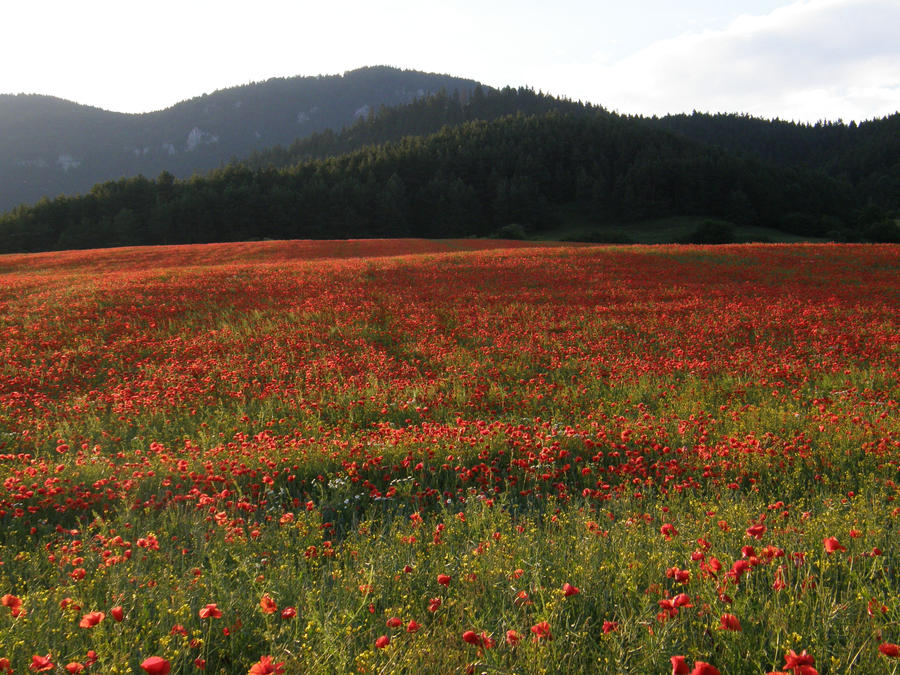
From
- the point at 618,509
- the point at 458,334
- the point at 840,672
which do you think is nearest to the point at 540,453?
the point at 618,509

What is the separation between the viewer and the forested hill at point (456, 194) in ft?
235

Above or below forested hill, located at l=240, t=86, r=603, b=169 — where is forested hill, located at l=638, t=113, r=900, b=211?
below

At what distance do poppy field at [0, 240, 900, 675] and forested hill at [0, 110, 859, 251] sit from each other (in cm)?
6199

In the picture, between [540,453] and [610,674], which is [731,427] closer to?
[540,453]

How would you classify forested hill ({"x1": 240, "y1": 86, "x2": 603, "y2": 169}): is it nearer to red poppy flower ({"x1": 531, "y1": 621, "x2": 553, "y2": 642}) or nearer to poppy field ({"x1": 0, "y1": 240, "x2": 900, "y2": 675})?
poppy field ({"x1": 0, "y1": 240, "x2": 900, "y2": 675})

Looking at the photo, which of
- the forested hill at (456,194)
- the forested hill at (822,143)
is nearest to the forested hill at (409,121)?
the forested hill at (822,143)

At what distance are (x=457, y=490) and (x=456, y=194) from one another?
80659 millimetres

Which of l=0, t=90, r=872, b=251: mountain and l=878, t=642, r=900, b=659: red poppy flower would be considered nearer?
l=878, t=642, r=900, b=659: red poppy flower

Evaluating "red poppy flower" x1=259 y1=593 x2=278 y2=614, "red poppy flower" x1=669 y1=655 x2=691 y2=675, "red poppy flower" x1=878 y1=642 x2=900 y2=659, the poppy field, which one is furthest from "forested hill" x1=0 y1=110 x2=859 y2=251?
"red poppy flower" x1=878 y1=642 x2=900 y2=659

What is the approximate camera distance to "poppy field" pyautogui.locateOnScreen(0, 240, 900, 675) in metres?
2.84

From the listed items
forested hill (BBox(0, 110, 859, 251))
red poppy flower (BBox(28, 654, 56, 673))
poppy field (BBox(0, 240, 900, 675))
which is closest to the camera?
red poppy flower (BBox(28, 654, 56, 673))

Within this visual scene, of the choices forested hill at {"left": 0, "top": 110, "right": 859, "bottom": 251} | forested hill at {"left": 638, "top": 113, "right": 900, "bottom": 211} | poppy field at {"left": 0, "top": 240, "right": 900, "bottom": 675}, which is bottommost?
poppy field at {"left": 0, "top": 240, "right": 900, "bottom": 675}

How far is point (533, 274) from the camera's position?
23078 millimetres

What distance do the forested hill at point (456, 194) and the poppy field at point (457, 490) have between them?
6199 cm
